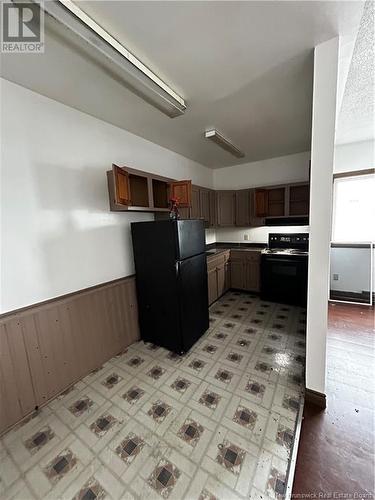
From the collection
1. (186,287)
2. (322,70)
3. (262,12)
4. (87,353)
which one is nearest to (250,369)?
(186,287)

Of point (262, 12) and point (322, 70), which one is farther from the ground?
point (262, 12)

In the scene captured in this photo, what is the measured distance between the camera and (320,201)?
5.27 ft

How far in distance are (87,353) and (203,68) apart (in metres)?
2.88

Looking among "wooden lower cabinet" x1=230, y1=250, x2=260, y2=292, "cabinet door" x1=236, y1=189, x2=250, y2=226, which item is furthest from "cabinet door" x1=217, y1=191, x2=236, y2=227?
"wooden lower cabinet" x1=230, y1=250, x2=260, y2=292

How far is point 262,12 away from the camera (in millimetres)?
1217

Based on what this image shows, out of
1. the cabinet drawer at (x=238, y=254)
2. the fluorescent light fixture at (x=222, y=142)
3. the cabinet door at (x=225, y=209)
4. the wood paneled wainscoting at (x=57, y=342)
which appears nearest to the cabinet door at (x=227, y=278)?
the cabinet drawer at (x=238, y=254)

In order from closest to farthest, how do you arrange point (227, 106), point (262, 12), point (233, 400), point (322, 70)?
point (262, 12) < point (322, 70) < point (233, 400) < point (227, 106)

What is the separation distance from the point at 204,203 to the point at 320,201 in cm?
261

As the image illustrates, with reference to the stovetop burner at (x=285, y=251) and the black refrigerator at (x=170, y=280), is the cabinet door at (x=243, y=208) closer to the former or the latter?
the stovetop burner at (x=285, y=251)

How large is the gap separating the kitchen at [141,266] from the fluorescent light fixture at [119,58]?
0.01 metres

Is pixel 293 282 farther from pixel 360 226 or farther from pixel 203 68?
pixel 203 68

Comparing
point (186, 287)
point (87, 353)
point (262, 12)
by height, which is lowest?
point (87, 353)

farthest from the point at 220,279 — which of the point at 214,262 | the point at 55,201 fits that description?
the point at 55,201

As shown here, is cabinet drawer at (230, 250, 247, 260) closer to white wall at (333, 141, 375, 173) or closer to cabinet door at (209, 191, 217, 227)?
cabinet door at (209, 191, 217, 227)
